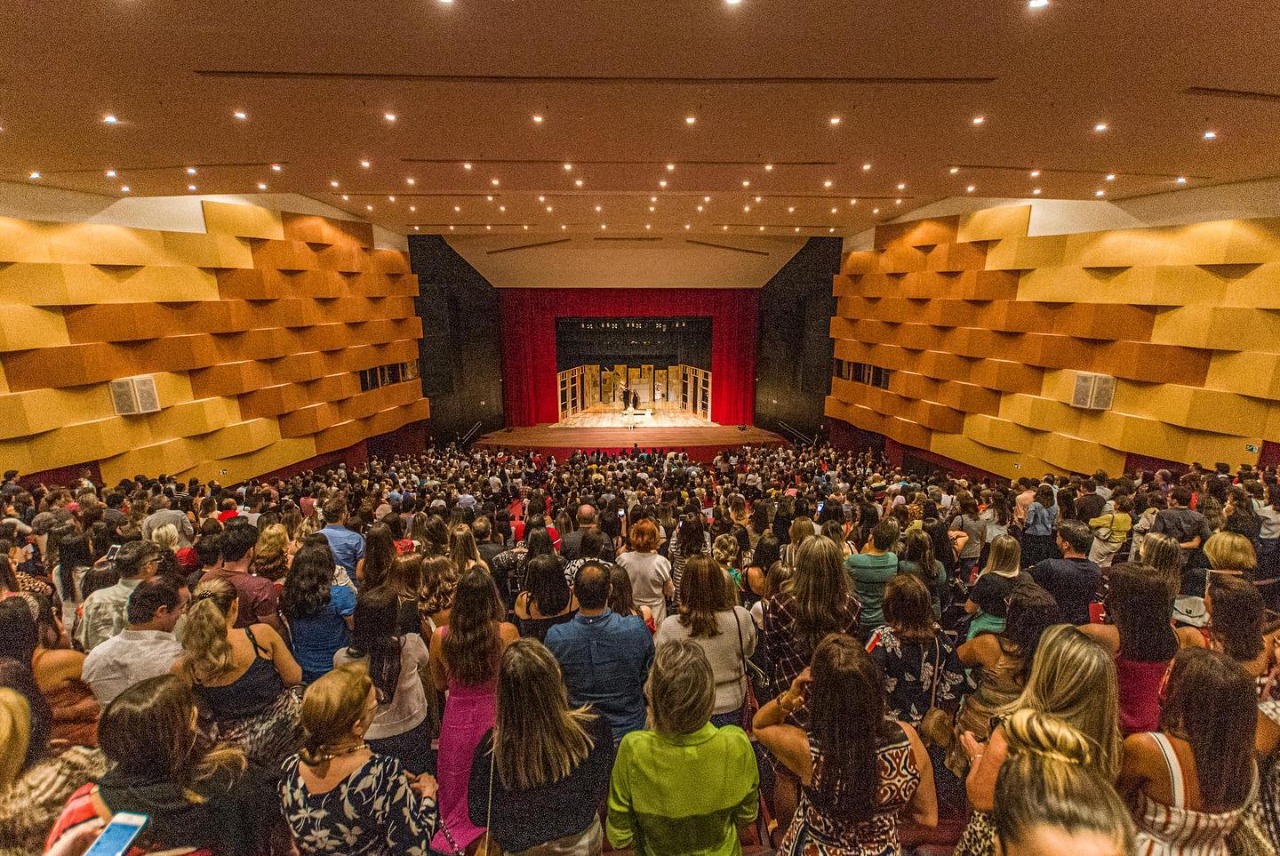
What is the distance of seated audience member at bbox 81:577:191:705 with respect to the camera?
2.52 metres

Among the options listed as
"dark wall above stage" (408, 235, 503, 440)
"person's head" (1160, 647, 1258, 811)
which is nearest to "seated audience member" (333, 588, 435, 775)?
"person's head" (1160, 647, 1258, 811)

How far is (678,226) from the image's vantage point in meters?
16.9

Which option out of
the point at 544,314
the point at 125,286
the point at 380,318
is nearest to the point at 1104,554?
the point at 125,286

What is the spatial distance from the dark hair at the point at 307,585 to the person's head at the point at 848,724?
2.37 metres

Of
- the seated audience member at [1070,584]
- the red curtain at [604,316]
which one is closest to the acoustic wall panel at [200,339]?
the red curtain at [604,316]

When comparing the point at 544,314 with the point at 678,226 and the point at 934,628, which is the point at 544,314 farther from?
the point at 934,628

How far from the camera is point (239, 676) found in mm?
2463

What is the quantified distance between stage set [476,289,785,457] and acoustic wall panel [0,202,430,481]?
6096 mm

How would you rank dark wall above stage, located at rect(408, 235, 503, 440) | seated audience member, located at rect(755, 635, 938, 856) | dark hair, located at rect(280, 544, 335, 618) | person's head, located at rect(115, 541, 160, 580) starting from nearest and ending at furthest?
1. seated audience member, located at rect(755, 635, 938, 856)
2. dark hair, located at rect(280, 544, 335, 618)
3. person's head, located at rect(115, 541, 160, 580)
4. dark wall above stage, located at rect(408, 235, 503, 440)

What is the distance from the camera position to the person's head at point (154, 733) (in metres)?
1.59

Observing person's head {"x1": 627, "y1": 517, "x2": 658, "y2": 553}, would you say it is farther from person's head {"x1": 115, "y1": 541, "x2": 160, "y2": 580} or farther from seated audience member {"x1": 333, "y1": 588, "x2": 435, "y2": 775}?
person's head {"x1": 115, "y1": 541, "x2": 160, "y2": 580}

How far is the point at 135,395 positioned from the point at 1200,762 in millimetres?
14286

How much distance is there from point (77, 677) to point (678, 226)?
16.2m

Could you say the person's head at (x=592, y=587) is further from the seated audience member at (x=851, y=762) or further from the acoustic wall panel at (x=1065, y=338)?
the acoustic wall panel at (x=1065, y=338)
